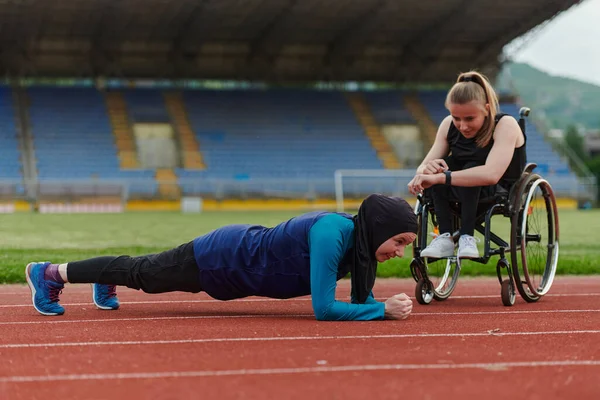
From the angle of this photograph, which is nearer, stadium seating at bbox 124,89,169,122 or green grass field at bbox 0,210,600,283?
green grass field at bbox 0,210,600,283

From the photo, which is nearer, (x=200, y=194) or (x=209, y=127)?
(x=200, y=194)

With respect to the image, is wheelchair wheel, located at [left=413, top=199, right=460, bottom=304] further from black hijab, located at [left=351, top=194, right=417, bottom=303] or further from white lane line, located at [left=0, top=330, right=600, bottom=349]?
white lane line, located at [left=0, top=330, right=600, bottom=349]

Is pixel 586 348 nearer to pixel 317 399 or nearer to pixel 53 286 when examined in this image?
pixel 317 399

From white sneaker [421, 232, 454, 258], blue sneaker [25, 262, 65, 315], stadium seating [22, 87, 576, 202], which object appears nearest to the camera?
blue sneaker [25, 262, 65, 315]

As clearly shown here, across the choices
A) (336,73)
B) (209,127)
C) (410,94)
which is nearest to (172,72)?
(209,127)

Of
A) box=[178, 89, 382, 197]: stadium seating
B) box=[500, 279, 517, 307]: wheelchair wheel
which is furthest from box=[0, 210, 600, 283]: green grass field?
box=[178, 89, 382, 197]: stadium seating

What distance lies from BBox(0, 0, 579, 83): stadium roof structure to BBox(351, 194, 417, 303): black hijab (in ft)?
84.2

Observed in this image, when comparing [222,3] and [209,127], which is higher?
[222,3]

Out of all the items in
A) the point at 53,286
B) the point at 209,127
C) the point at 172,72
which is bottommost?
the point at 53,286

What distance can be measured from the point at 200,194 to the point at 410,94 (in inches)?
494

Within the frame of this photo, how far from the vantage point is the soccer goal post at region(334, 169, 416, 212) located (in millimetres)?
29312

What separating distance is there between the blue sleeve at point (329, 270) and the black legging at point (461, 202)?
1.21m

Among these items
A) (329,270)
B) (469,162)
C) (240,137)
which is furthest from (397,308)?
(240,137)

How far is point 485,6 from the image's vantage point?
32.1 metres
